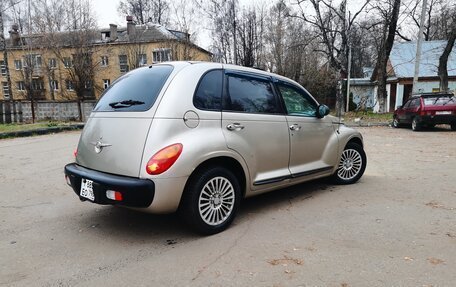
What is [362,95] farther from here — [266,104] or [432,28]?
[266,104]

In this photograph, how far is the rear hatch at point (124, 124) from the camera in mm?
3174

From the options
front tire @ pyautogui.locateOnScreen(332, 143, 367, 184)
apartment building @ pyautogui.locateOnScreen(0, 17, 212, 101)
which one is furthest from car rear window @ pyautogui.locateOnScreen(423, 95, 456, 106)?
apartment building @ pyautogui.locateOnScreen(0, 17, 212, 101)

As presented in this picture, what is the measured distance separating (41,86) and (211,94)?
138ft

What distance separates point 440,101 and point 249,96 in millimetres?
12204

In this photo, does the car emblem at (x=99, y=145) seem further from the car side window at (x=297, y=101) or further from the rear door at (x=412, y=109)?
the rear door at (x=412, y=109)

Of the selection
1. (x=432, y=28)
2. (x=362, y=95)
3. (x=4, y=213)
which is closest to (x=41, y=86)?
(x=362, y=95)

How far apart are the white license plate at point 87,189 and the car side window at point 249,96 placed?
5.22ft

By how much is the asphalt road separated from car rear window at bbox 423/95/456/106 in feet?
30.0

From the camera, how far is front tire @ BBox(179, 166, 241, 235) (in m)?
3.26

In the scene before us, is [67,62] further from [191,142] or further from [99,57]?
[191,142]

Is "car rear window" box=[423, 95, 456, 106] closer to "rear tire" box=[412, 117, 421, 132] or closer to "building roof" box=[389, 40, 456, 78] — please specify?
"rear tire" box=[412, 117, 421, 132]

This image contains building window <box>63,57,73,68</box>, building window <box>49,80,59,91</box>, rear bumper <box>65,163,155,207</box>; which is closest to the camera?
rear bumper <box>65,163,155,207</box>

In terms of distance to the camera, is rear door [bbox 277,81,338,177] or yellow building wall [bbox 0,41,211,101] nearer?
rear door [bbox 277,81,338,177]

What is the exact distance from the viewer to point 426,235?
341cm
